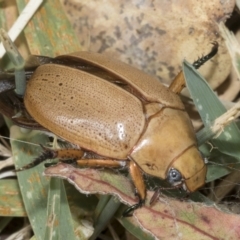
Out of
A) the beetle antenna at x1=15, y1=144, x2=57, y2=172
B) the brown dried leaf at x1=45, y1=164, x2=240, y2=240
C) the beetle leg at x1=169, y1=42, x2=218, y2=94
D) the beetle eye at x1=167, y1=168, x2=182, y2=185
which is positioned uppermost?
the beetle leg at x1=169, y1=42, x2=218, y2=94

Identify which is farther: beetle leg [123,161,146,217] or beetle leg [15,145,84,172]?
beetle leg [15,145,84,172]

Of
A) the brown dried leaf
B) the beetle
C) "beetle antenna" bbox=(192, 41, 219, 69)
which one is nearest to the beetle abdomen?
the beetle

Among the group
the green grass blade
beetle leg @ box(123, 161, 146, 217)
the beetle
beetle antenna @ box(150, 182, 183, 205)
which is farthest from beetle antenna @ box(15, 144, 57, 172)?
the green grass blade

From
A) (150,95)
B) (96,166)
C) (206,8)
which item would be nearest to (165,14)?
(206,8)

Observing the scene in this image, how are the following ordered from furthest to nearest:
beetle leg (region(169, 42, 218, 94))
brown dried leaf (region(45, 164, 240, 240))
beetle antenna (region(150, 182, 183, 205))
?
beetle leg (region(169, 42, 218, 94)), beetle antenna (region(150, 182, 183, 205)), brown dried leaf (region(45, 164, 240, 240))

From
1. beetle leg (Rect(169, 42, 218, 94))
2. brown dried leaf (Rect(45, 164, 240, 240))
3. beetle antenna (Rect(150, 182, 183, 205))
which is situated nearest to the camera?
brown dried leaf (Rect(45, 164, 240, 240))

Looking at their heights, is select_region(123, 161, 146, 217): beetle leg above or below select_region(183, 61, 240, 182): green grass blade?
below

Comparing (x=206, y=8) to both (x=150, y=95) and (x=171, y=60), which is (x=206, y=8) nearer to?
(x=171, y=60)

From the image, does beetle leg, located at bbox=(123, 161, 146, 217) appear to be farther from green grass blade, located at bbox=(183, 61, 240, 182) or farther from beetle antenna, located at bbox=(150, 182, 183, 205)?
green grass blade, located at bbox=(183, 61, 240, 182)
